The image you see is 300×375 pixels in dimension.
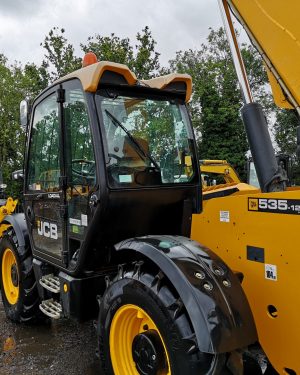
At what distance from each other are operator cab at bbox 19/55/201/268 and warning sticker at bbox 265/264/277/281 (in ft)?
3.15

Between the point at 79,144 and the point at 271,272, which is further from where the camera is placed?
the point at 79,144

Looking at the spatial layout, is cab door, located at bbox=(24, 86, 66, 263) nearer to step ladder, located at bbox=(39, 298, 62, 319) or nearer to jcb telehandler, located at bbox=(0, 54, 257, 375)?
jcb telehandler, located at bbox=(0, 54, 257, 375)

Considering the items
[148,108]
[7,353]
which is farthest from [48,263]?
[148,108]

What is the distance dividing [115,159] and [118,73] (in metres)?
0.63

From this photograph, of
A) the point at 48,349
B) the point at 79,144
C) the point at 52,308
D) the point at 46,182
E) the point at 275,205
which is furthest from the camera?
the point at 48,349

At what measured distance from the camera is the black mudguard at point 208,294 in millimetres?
2277

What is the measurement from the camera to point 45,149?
391 centimetres

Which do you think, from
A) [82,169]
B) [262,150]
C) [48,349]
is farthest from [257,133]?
[48,349]

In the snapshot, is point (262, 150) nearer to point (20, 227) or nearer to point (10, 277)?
point (20, 227)

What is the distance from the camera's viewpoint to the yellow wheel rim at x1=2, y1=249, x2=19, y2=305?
4833 mm

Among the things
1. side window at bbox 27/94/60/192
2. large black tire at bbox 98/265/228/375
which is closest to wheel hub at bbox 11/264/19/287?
side window at bbox 27/94/60/192

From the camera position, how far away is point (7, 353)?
4082 mm

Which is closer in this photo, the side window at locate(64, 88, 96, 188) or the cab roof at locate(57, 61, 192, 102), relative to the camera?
the cab roof at locate(57, 61, 192, 102)

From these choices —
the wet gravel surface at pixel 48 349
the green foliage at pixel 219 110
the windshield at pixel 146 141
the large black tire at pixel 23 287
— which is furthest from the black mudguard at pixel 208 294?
the green foliage at pixel 219 110
